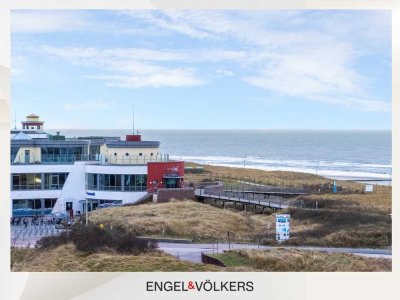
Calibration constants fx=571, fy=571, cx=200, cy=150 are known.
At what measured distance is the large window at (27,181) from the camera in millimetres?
7059

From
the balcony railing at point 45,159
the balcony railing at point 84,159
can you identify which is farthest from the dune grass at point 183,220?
the balcony railing at point 45,159

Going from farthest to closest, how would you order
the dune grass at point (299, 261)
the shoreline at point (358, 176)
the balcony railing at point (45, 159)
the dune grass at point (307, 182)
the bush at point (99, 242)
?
the shoreline at point (358, 176)
the dune grass at point (307, 182)
the balcony railing at point (45, 159)
the bush at point (99, 242)
the dune grass at point (299, 261)

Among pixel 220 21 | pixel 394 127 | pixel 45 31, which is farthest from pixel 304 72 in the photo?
pixel 394 127

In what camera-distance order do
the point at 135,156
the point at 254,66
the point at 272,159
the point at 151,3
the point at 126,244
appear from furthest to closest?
the point at 272,159 → the point at 254,66 → the point at 135,156 → the point at 126,244 → the point at 151,3

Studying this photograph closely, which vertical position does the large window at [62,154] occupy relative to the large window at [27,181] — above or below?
above

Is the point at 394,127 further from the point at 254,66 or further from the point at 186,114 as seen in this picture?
the point at 254,66

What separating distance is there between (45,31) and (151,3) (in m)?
13.5

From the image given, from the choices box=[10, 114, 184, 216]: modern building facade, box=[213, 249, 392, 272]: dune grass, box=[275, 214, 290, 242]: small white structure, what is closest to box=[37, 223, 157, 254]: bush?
box=[213, 249, 392, 272]: dune grass

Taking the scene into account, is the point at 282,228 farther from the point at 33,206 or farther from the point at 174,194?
the point at 33,206

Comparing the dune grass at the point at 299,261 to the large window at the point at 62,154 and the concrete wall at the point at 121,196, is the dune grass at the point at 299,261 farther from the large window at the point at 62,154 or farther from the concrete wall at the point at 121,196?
the large window at the point at 62,154

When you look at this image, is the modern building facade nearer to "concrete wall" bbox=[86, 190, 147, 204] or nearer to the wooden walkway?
"concrete wall" bbox=[86, 190, 147, 204]

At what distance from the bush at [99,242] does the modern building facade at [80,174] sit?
7.05 feet

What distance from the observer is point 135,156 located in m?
7.53

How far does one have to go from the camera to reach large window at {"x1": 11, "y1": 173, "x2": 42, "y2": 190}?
706cm
